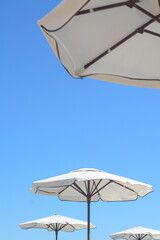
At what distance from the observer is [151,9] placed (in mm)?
2879

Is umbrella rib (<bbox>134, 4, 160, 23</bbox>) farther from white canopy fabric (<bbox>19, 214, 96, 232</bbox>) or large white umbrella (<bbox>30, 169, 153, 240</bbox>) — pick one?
white canopy fabric (<bbox>19, 214, 96, 232</bbox>)

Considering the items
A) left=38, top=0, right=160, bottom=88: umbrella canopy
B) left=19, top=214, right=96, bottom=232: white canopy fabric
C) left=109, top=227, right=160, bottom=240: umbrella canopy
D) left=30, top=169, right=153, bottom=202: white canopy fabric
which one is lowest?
left=109, top=227, right=160, bottom=240: umbrella canopy

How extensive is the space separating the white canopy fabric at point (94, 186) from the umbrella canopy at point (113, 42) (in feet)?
11.8

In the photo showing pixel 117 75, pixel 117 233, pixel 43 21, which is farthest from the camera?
pixel 117 233

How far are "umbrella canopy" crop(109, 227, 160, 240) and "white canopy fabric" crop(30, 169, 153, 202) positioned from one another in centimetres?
529

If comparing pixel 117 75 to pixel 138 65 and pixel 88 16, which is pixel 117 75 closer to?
pixel 138 65

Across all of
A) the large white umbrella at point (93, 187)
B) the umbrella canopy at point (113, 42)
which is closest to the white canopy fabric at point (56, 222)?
the large white umbrella at point (93, 187)

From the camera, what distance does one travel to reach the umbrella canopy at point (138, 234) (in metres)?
13.8

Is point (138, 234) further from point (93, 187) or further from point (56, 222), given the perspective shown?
point (93, 187)

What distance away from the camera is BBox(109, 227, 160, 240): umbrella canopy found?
13844 millimetres

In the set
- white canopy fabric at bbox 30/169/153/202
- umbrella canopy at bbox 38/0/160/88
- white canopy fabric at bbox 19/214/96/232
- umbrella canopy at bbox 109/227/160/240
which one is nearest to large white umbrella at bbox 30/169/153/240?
white canopy fabric at bbox 30/169/153/202

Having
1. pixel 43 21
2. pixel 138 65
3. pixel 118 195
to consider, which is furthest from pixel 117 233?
pixel 43 21

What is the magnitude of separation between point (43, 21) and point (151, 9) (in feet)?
3.04

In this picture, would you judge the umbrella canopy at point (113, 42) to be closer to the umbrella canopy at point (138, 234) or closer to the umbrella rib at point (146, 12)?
the umbrella rib at point (146, 12)
